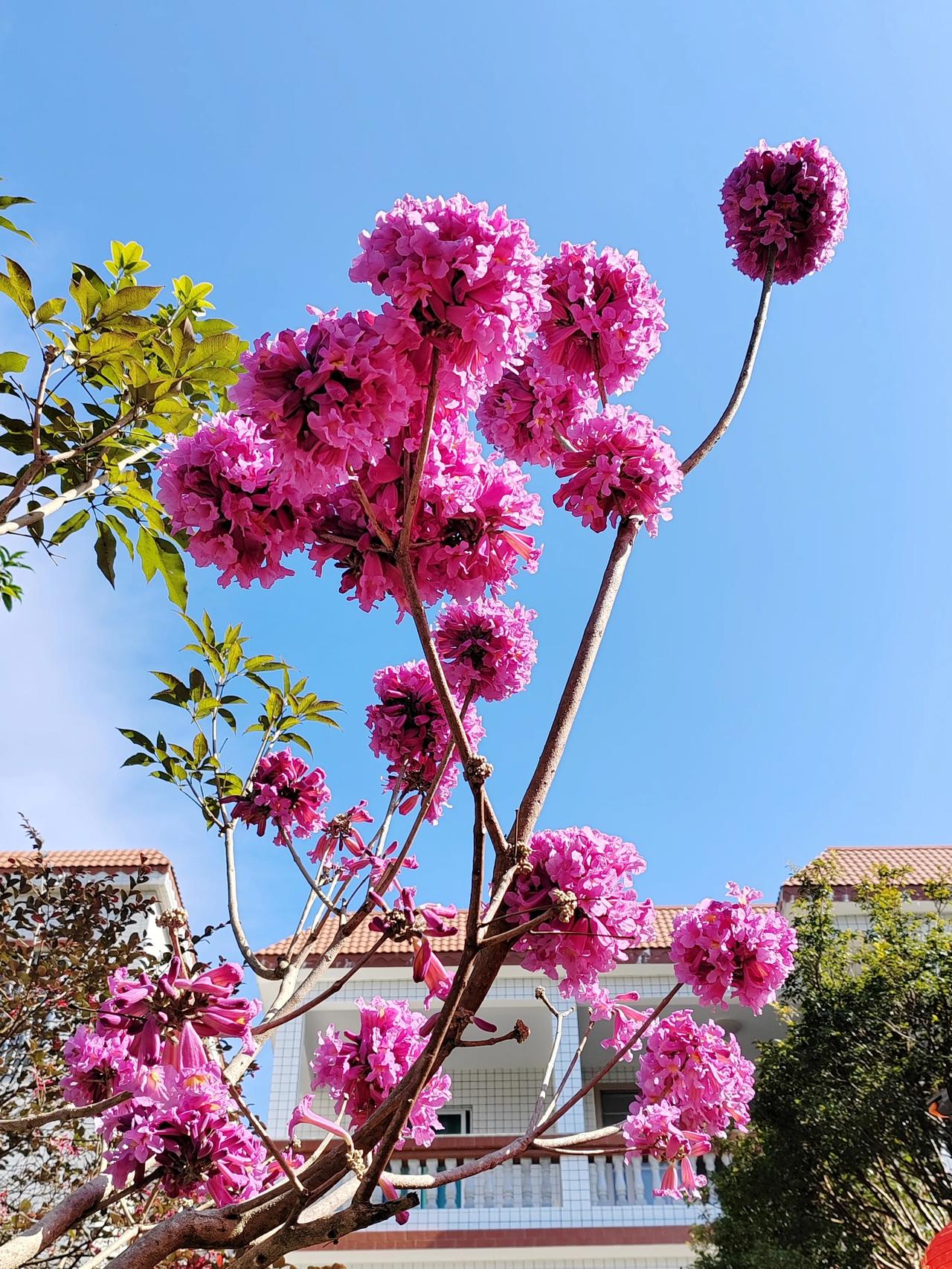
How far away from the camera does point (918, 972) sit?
7012mm

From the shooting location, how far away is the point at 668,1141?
216 cm

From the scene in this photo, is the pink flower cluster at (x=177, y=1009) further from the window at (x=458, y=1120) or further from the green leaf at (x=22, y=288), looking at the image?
the window at (x=458, y=1120)

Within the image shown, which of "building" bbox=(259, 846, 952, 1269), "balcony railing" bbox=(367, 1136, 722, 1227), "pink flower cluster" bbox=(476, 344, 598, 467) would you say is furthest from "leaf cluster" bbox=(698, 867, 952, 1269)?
"pink flower cluster" bbox=(476, 344, 598, 467)

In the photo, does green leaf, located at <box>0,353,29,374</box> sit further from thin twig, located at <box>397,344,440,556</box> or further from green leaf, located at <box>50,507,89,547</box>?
thin twig, located at <box>397,344,440,556</box>

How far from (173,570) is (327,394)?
143 centimetres

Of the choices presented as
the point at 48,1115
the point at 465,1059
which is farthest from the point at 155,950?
the point at 48,1115

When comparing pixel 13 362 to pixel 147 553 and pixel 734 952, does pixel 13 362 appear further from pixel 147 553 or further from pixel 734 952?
pixel 734 952

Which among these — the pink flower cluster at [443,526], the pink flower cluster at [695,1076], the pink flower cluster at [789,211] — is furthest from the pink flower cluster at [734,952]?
the pink flower cluster at [789,211]

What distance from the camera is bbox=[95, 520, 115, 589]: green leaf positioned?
2.39 meters

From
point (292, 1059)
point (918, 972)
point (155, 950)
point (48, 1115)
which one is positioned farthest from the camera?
point (292, 1059)

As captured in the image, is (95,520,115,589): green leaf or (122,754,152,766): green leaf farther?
(122,754,152,766): green leaf

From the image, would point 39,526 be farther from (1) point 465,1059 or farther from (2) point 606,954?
(1) point 465,1059

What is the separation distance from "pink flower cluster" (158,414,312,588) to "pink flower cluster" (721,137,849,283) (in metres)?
1.76

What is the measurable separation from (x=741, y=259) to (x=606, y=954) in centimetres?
191
